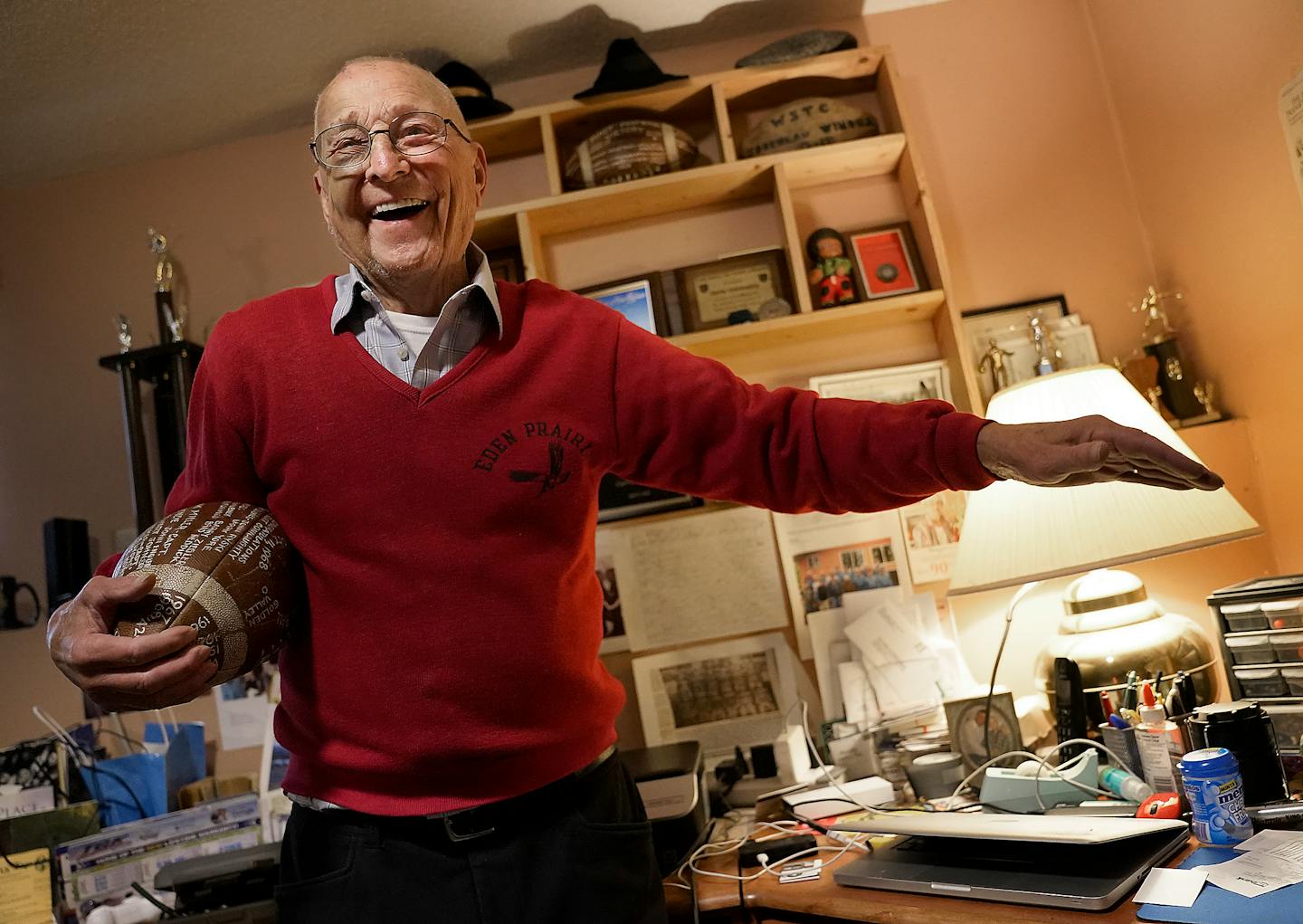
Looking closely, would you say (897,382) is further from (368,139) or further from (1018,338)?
(368,139)

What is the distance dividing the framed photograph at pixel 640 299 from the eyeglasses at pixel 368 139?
2.89 feet

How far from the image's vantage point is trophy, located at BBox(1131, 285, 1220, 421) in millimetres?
2002

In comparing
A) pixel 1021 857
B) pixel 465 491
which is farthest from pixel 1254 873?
pixel 465 491

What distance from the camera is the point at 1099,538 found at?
1573 mm

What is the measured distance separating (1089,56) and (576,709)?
1916 mm

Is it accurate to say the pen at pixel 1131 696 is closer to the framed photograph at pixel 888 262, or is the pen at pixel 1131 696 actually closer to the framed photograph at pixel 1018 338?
the framed photograph at pixel 1018 338

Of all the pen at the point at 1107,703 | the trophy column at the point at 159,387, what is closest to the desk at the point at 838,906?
the pen at the point at 1107,703

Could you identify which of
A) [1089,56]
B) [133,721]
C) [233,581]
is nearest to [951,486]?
[233,581]

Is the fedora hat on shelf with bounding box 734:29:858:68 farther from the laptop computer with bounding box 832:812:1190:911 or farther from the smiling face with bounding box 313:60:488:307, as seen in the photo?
the laptop computer with bounding box 832:812:1190:911

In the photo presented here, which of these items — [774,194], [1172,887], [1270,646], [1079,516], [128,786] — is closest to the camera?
[1172,887]

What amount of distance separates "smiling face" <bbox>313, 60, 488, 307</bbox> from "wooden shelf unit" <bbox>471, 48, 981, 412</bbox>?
768 millimetres

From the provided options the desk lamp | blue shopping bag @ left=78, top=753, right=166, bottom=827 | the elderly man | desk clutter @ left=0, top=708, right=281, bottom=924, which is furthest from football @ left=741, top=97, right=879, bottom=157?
blue shopping bag @ left=78, top=753, right=166, bottom=827

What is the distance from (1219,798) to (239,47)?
2252 mm

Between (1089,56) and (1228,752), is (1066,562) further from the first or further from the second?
(1089,56)
